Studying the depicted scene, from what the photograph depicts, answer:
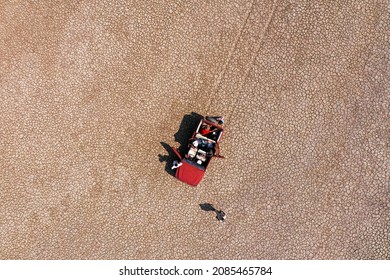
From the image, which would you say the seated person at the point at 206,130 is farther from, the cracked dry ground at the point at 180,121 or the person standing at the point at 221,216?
the person standing at the point at 221,216

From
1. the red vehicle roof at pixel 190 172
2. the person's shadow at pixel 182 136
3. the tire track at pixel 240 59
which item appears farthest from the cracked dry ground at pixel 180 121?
the red vehicle roof at pixel 190 172

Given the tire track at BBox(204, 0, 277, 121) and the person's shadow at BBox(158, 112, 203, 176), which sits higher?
the tire track at BBox(204, 0, 277, 121)

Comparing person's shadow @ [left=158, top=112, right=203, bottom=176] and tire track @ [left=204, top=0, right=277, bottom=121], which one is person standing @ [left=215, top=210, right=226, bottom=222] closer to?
person's shadow @ [left=158, top=112, right=203, bottom=176]

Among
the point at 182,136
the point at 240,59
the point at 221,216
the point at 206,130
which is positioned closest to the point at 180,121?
the point at 182,136

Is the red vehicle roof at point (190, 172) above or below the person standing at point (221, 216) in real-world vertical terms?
above

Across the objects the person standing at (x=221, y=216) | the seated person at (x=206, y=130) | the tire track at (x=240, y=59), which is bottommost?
the person standing at (x=221, y=216)

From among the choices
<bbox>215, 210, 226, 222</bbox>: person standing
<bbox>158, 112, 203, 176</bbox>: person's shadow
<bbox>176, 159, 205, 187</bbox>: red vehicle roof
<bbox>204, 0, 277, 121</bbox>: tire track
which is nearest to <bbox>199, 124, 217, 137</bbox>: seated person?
<bbox>158, 112, 203, 176</bbox>: person's shadow

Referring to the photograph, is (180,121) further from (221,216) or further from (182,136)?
(221,216)
